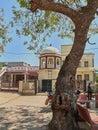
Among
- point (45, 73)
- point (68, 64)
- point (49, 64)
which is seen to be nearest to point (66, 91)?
point (68, 64)

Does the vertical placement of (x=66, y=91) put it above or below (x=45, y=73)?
below

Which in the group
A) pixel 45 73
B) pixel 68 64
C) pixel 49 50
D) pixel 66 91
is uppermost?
pixel 49 50

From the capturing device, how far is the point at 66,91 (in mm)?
10180

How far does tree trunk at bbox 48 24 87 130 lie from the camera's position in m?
10.0

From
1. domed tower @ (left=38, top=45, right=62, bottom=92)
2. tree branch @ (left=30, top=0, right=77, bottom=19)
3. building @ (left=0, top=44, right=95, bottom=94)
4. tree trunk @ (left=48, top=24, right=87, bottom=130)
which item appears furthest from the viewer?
domed tower @ (left=38, top=45, right=62, bottom=92)

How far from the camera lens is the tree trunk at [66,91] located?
10.0m

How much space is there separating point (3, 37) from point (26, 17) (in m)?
4.94

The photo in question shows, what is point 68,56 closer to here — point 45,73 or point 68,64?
point 68,64

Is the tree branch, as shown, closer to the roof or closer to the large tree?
the large tree

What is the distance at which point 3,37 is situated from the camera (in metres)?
21.2

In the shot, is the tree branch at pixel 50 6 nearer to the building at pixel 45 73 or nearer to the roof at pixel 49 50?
the building at pixel 45 73

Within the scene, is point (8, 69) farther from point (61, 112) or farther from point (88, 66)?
point (61, 112)

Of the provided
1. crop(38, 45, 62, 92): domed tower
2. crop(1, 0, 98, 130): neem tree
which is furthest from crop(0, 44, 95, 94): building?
crop(1, 0, 98, 130): neem tree

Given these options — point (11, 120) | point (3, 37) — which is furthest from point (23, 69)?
point (11, 120)
